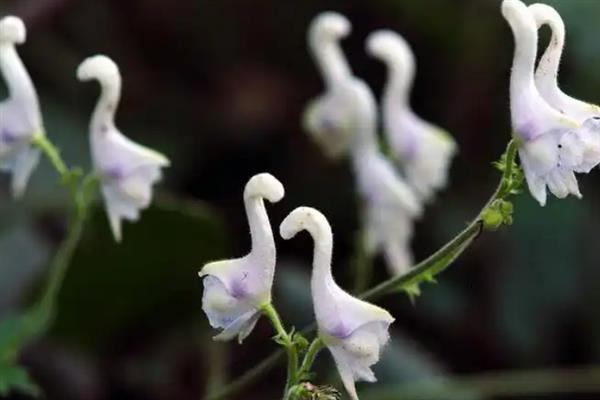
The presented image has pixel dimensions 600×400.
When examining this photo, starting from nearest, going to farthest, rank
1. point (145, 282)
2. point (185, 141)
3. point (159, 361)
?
point (145, 282), point (159, 361), point (185, 141)

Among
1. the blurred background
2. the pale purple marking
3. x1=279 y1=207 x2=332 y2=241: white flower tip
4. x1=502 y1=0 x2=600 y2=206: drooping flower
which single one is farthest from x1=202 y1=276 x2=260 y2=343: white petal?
the blurred background

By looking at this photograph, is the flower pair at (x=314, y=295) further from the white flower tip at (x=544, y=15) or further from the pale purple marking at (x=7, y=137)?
the pale purple marking at (x=7, y=137)

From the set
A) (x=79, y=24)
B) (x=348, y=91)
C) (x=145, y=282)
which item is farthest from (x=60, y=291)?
(x=79, y=24)

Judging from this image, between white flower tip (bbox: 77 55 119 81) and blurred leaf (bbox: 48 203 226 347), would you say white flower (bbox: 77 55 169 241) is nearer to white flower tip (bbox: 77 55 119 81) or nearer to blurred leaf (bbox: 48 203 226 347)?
white flower tip (bbox: 77 55 119 81)

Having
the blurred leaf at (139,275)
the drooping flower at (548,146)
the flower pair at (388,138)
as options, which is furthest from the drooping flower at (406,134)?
the drooping flower at (548,146)

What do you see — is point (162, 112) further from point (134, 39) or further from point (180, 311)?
point (180, 311)

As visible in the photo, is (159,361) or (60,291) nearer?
(60,291)
